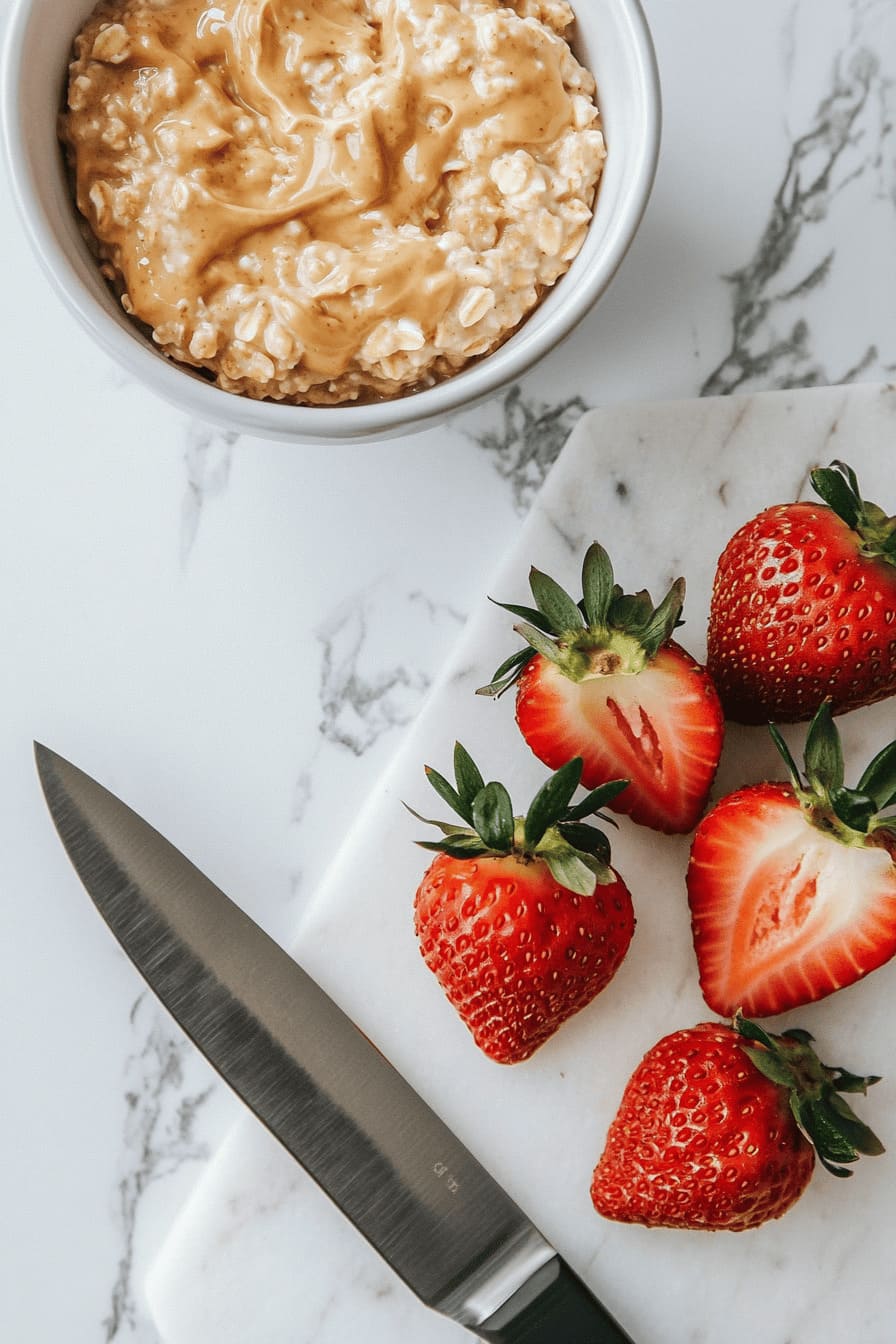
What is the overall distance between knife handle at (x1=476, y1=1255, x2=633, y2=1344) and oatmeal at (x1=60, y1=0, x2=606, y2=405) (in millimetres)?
743

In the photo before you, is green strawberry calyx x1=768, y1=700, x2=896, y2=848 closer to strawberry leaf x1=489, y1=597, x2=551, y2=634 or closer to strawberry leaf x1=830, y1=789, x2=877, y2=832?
strawberry leaf x1=830, y1=789, x2=877, y2=832

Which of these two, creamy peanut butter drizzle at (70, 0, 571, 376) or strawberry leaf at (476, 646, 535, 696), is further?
strawberry leaf at (476, 646, 535, 696)

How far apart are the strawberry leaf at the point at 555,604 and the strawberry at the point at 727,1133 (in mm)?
343

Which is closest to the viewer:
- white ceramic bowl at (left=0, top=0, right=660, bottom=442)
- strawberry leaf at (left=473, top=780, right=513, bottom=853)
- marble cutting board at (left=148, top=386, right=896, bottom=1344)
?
white ceramic bowl at (left=0, top=0, right=660, bottom=442)

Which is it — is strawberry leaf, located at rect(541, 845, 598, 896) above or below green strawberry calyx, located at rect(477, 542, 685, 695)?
below

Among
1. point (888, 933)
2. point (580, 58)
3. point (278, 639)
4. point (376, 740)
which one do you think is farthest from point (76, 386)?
point (888, 933)

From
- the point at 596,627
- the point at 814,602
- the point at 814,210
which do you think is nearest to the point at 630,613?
the point at 596,627

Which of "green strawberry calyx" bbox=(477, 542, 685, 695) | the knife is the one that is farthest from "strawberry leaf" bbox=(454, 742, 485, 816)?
the knife

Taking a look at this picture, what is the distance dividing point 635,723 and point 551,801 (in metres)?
0.12

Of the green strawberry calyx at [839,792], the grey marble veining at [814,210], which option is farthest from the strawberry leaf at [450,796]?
the grey marble veining at [814,210]

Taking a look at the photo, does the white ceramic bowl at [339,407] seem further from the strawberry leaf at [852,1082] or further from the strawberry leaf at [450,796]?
the strawberry leaf at [852,1082]

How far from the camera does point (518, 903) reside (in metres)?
0.99

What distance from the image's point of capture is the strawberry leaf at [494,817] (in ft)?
3.19

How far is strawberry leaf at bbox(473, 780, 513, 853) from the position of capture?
97cm
